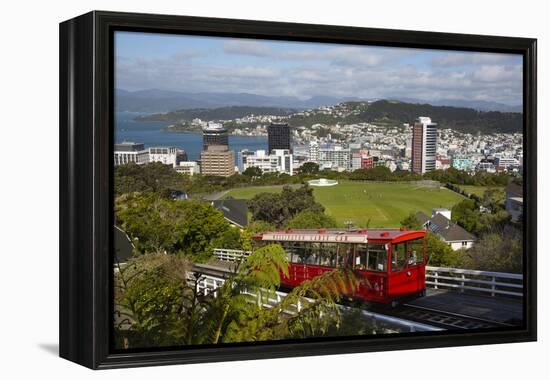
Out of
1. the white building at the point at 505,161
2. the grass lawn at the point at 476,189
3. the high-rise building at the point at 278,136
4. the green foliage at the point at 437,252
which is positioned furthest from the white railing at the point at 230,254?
the white building at the point at 505,161

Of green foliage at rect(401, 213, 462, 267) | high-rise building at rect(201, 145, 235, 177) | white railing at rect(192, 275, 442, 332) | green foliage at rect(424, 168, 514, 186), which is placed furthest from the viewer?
green foliage at rect(424, 168, 514, 186)

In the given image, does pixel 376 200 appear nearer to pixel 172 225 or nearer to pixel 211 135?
pixel 211 135

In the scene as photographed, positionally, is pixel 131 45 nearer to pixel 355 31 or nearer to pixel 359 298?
pixel 355 31

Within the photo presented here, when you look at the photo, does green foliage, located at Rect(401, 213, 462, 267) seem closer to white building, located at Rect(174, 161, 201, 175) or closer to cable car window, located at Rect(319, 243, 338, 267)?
cable car window, located at Rect(319, 243, 338, 267)

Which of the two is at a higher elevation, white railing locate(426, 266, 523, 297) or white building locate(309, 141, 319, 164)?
white building locate(309, 141, 319, 164)

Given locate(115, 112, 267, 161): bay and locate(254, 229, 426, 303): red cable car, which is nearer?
locate(115, 112, 267, 161): bay

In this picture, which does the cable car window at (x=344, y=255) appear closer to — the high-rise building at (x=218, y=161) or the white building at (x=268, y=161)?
the white building at (x=268, y=161)

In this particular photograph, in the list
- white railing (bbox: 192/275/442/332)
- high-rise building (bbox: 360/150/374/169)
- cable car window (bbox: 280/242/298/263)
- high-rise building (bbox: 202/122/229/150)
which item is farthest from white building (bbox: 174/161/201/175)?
high-rise building (bbox: 360/150/374/169)
